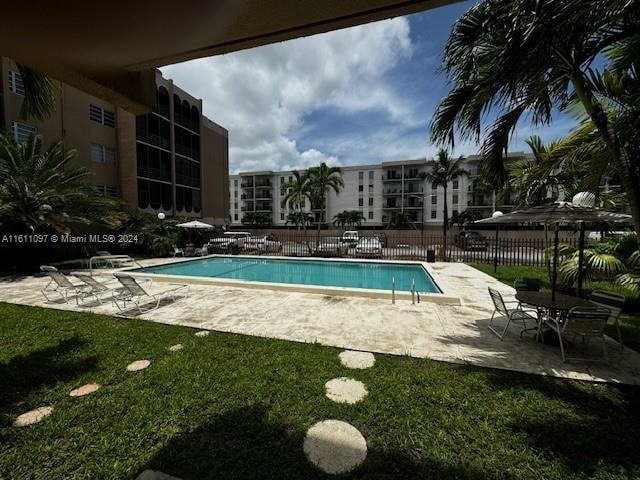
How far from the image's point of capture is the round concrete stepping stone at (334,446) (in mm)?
2316

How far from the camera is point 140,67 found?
92.3 inches

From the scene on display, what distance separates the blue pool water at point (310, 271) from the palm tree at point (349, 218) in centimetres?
3616

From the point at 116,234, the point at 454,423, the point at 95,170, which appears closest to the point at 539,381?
the point at 454,423

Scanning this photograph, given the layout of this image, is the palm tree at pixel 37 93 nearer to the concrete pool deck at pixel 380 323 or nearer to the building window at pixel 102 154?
the concrete pool deck at pixel 380 323

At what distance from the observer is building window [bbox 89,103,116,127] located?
19.8 meters

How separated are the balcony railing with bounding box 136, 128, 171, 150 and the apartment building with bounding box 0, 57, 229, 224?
0.07 m

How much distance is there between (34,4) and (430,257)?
50.6 ft

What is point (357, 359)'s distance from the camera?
418cm

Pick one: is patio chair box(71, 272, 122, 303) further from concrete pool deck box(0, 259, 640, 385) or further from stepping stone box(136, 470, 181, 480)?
stepping stone box(136, 470, 181, 480)

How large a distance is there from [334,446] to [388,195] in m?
52.3

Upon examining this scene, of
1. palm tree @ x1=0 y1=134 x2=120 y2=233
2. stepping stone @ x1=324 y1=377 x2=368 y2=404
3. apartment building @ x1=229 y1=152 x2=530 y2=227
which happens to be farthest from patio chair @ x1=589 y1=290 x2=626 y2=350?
apartment building @ x1=229 y1=152 x2=530 y2=227

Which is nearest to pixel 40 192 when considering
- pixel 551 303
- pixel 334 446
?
pixel 334 446

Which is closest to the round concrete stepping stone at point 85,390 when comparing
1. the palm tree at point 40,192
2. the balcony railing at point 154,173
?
the palm tree at point 40,192

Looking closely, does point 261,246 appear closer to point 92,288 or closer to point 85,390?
point 92,288
